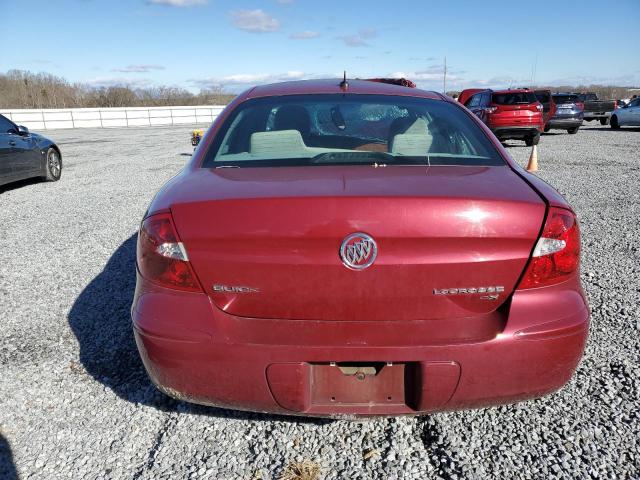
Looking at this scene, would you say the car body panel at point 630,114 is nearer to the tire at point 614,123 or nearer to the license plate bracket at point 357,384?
the tire at point 614,123

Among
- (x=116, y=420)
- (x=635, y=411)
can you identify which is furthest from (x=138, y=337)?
(x=635, y=411)

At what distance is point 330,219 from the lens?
1.79 metres

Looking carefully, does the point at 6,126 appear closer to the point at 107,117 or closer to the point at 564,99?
the point at 564,99

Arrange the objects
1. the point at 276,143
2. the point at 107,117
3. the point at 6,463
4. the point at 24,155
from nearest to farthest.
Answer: the point at 6,463 < the point at 276,143 < the point at 24,155 < the point at 107,117

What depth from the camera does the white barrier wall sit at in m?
30.3

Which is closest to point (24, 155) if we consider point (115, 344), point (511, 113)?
point (115, 344)

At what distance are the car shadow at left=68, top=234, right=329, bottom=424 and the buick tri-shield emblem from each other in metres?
0.98

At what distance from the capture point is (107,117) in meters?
32.8

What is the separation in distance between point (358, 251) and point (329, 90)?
1.56 meters

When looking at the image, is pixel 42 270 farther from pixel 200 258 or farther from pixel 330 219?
pixel 330 219

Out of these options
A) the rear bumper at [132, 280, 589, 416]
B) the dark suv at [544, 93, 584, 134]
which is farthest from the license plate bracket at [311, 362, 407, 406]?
the dark suv at [544, 93, 584, 134]

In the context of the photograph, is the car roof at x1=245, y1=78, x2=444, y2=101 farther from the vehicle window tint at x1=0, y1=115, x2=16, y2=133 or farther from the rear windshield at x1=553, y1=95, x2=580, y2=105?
the rear windshield at x1=553, y1=95, x2=580, y2=105

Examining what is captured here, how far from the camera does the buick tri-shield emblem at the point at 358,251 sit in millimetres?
1786

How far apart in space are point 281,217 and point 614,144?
16545mm
